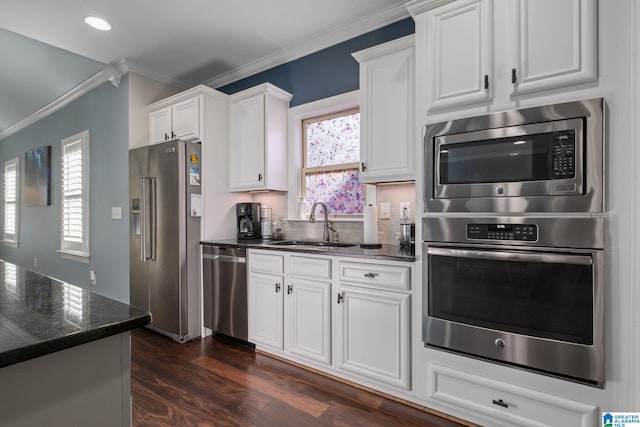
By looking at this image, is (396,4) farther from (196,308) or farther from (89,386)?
(196,308)

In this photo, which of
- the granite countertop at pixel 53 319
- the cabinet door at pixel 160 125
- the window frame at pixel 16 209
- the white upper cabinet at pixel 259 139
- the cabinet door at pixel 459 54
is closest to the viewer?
the granite countertop at pixel 53 319

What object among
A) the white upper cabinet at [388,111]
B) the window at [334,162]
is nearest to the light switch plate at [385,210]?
the window at [334,162]

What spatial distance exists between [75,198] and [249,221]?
117 inches

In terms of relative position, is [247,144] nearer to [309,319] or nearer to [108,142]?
[309,319]

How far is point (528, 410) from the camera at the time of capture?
1596mm

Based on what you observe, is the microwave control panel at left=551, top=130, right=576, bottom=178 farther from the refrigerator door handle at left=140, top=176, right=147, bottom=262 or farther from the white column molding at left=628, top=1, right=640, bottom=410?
the refrigerator door handle at left=140, top=176, right=147, bottom=262

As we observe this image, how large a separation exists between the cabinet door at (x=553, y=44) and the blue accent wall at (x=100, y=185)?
3.71 metres

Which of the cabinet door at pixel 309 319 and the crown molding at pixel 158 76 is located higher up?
the crown molding at pixel 158 76

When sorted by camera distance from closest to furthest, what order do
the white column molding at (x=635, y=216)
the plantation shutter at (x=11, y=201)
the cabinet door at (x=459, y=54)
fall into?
the white column molding at (x=635, y=216) → the cabinet door at (x=459, y=54) → the plantation shutter at (x=11, y=201)

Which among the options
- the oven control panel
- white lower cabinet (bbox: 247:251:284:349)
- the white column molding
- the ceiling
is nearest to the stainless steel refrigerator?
white lower cabinet (bbox: 247:251:284:349)

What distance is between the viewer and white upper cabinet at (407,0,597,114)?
1500 millimetres

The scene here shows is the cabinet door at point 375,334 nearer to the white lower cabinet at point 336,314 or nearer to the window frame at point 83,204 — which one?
the white lower cabinet at point 336,314

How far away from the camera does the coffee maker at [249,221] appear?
3260 millimetres

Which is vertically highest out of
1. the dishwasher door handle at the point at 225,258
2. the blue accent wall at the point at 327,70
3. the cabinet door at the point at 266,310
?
the blue accent wall at the point at 327,70
